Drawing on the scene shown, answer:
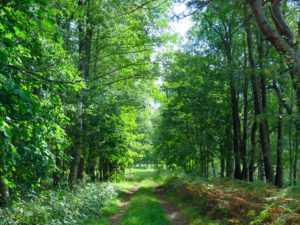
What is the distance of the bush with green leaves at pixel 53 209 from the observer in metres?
8.63

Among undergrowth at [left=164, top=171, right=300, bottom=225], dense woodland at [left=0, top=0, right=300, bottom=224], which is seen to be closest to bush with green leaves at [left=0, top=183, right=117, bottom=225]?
dense woodland at [left=0, top=0, right=300, bottom=224]

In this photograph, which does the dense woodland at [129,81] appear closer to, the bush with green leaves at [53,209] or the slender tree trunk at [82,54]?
the slender tree trunk at [82,54]

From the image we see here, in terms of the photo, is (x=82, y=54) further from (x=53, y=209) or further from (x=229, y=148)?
(x=229, y=148)

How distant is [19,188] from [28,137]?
3.86m

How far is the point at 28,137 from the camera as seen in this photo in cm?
805

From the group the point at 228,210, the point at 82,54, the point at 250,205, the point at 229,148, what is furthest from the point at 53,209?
the point at 229,148

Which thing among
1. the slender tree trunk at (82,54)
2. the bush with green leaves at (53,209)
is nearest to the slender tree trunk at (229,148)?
the bush with green leaves at (53,209)

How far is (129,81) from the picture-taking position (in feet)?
58.6

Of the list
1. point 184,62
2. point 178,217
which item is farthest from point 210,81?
point 178,217

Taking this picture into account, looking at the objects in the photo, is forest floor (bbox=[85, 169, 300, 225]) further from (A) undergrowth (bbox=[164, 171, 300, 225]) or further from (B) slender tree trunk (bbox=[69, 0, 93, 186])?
(B) slender tree trunk (bbox=[69, 0, 93, 186])

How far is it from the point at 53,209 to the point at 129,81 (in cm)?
914

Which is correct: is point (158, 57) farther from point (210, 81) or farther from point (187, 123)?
point (187, 123)

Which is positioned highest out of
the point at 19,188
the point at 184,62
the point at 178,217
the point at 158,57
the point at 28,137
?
the point at 184,62

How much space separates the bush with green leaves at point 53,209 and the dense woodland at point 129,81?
0.52m
